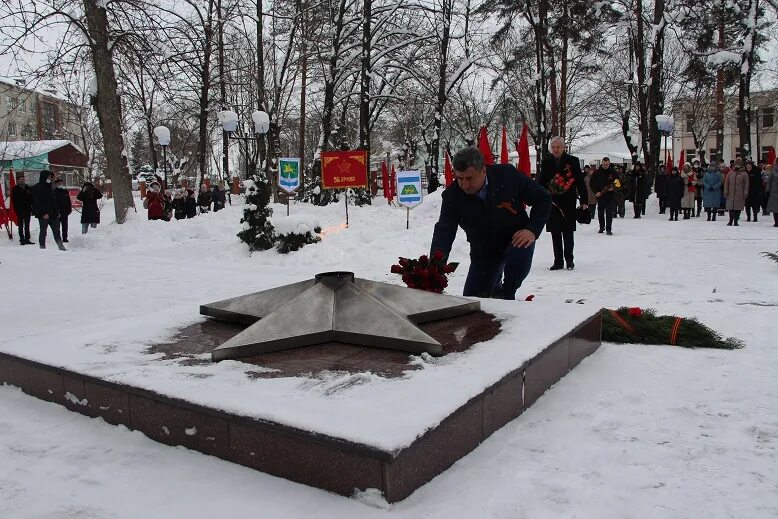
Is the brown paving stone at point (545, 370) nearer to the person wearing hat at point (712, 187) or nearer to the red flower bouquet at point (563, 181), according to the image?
the red flower bouquet at point (563, 181)

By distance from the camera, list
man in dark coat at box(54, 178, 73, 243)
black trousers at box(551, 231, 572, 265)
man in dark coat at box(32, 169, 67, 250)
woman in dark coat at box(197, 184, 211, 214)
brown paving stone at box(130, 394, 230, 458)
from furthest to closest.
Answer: woman in dark coat at box(197, 184, 211, 214) < man in dark coat at box(54, 178, 73, 243) < man in dark coat at box(32, 169, 67, 250) < black trousers at box(551, 231, 572, 265) < brown paving stone at box(130, 394, 230, 458)

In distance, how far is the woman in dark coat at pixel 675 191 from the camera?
1933 cm

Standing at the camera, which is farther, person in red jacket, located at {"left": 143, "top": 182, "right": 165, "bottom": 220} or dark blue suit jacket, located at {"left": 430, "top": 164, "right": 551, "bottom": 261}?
person in red jacket, located at {"left": 143, "top": 182, "right": 165, "bottom": 220}

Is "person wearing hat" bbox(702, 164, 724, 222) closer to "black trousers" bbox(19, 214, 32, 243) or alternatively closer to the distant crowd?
the distant crowd

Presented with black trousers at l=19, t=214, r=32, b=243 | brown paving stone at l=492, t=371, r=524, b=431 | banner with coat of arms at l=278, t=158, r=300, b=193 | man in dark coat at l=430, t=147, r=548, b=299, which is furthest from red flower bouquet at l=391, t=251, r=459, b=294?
black trousers at l=19, t=214, r=32, b=243

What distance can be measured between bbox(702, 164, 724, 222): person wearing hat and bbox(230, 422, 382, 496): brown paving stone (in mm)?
18911

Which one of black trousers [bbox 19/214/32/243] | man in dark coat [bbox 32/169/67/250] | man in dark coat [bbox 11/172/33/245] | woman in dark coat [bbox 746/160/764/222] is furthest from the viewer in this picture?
woman in dark coat [bbox 746/160/764/222]

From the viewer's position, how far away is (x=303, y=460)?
2752 millimetres

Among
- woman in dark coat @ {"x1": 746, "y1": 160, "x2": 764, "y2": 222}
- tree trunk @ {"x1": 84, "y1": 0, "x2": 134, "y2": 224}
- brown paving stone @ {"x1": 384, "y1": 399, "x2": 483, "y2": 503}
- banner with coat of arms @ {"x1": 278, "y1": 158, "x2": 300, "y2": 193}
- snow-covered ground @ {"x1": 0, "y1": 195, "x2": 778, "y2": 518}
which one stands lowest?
snow-covered ground @ {"x1": 0, "y1": 195, "x2": 778, "y2": 518}

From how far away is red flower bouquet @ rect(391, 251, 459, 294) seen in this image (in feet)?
17.0

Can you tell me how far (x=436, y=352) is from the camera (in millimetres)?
3742

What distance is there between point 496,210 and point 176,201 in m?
20.3

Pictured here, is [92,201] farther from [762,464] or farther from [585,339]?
[762,464]

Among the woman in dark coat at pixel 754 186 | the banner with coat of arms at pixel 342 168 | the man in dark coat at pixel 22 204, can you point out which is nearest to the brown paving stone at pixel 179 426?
the banner with coat of arms at pixel 342 168
